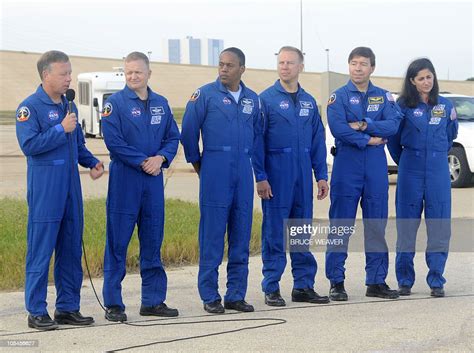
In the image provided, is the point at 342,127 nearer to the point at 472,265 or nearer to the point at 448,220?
the point at 448,220

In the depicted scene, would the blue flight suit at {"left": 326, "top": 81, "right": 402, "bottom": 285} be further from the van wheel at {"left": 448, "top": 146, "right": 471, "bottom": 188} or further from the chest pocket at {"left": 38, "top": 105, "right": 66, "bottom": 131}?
the van wheel at {"left": 448, "top": 146, "right": 471, "bottom": 188}

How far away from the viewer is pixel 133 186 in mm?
7203

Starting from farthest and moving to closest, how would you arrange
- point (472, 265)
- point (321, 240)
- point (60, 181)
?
point (321, 240)
point (472, 265)
point (60, 181)

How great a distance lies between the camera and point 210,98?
7.52 metres

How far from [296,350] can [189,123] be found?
2.18 m

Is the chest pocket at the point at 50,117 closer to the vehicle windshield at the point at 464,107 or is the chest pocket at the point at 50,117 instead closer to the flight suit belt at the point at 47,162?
the flight suit belt at the point at 47,162

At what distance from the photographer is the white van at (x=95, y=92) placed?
105ft

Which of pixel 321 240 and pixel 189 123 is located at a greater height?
pixel 189 123

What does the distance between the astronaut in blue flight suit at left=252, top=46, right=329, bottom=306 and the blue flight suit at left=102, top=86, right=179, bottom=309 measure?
0.92m

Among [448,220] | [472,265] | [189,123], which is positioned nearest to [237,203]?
[189,123]

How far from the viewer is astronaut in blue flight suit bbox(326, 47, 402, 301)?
26.3 ft

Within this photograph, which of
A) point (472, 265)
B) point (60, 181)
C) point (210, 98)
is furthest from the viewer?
point (472, 265)

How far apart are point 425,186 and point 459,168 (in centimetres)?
808

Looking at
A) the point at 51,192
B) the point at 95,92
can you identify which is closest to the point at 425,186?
the point at 51,192
